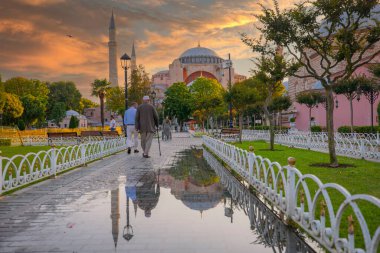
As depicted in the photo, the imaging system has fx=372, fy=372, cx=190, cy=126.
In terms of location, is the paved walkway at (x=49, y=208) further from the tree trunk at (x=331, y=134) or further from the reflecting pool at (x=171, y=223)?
the tree trunk at (x=331, y=134)

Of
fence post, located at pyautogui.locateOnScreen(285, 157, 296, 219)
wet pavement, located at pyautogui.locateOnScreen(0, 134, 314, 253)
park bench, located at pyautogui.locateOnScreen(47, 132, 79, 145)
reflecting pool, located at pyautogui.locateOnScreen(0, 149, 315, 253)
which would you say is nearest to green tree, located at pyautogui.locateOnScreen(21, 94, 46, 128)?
park bench, located at pyautogui.locateOnScreen(47, 132, 79, 145)

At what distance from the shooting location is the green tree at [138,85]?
33.0 metres

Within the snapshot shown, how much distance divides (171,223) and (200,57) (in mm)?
101732

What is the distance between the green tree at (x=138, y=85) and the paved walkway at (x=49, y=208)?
23.3 meters

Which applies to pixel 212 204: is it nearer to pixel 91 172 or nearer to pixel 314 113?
pixel 91 172

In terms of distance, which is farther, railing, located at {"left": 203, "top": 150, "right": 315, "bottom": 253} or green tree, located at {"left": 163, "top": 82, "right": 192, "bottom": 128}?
green tree, located at {"left": 163, "top": 82, "right": 192, "bottom": 128}

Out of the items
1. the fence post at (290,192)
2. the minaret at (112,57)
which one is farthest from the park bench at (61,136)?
the minaret at (112,57)

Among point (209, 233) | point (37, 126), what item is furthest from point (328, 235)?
point (37, 126)

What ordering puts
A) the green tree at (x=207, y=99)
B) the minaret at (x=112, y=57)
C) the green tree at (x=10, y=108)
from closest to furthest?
1. the green tree at (x=207, y=99)
2. the green tree at (x=10, y=108)
3. the minaret at (x=112, y=57)

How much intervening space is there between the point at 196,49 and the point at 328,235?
106m

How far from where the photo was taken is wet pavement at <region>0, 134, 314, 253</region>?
3.87 meters

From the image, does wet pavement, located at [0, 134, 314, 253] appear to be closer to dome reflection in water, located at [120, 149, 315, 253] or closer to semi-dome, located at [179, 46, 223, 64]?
dome reflection in water, located at [120, 149, 315, 253]

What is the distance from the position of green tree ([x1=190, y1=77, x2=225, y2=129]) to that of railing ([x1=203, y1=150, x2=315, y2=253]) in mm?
27490

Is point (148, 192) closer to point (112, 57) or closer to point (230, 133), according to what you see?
point (230, 133)
